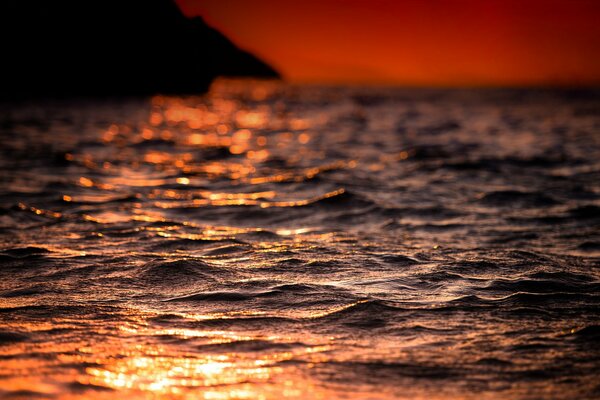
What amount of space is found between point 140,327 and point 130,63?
88.0 ft

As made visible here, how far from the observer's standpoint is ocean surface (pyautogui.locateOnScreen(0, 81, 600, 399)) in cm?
446

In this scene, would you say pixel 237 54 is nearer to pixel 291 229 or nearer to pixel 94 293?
pixel 291 229

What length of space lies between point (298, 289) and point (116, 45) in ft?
78.7

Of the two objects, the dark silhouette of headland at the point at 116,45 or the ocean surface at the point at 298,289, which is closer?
the ocean surface at the point at 298,289

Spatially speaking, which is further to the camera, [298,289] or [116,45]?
[116,45]

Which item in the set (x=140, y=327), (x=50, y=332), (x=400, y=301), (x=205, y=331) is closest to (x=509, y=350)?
(x=400, y=301)

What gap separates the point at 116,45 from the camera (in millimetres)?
28172

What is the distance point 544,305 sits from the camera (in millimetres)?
6230

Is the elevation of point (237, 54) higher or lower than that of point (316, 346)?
higher

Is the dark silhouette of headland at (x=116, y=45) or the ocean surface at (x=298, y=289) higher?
the dark silhouette of headland at (x=116, y=45)

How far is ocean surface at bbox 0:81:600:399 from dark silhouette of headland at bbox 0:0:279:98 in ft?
13.1

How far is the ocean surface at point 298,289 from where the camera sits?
4457mm

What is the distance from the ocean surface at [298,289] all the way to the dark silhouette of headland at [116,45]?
157 inches

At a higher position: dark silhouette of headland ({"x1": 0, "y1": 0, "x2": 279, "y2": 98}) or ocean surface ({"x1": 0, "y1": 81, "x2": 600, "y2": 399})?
dark silhouette of headland ({"x1": 0, "y1": 0, "x2": 279, "y2": 98})
